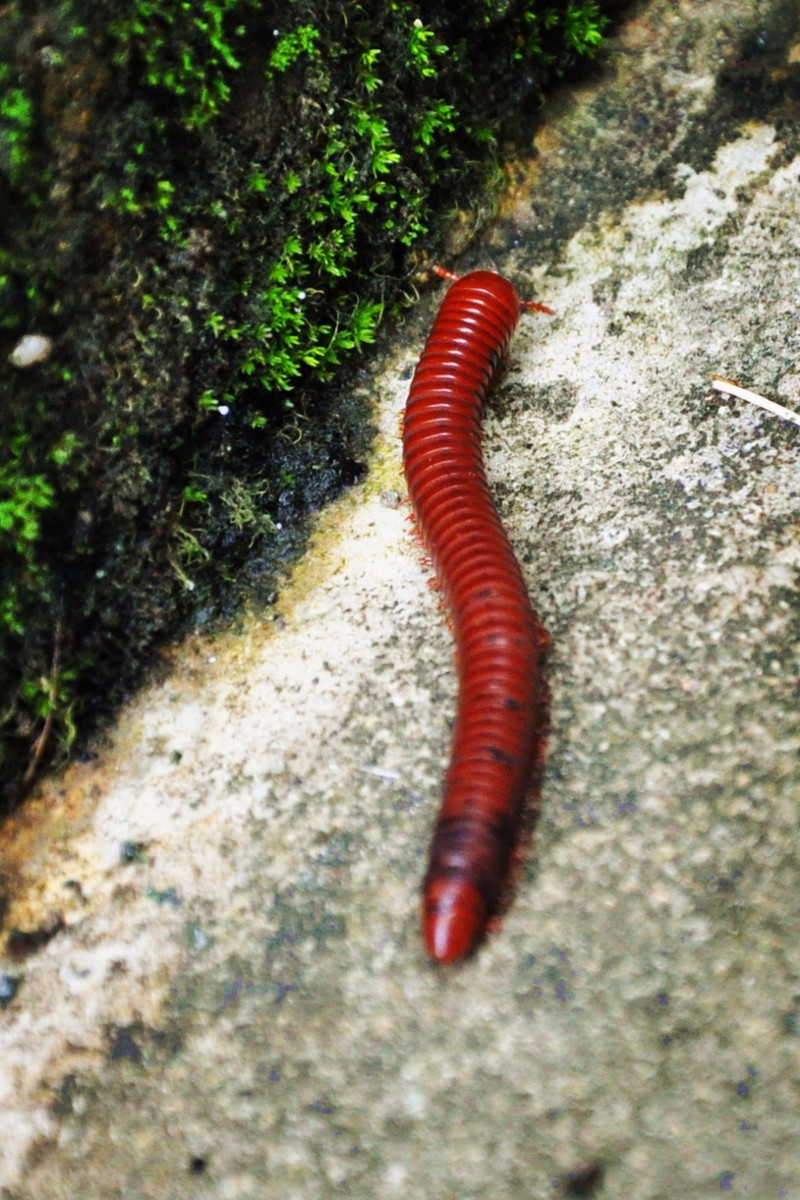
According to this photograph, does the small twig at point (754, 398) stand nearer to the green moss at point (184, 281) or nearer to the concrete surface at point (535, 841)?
the concrete surface at point (535, 841)

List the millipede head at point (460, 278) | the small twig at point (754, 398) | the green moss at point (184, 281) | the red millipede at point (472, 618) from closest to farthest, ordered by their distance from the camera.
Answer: the red millipede at point (472, 618)
the green moss at point (184, 281)
the small twig at point (754, 398)
the millipede head at point (460, 278)

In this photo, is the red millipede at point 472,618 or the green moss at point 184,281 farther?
the green moss at point 184,281

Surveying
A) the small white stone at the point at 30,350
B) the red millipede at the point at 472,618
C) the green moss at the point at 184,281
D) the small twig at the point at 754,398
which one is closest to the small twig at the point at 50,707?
the green moss at the point at 184,281

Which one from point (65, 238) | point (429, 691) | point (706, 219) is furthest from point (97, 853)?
point (706, 219)

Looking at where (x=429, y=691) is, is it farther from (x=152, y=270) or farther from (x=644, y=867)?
(x=152, y=270)

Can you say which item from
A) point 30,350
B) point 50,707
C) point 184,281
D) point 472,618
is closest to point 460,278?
point 184,281

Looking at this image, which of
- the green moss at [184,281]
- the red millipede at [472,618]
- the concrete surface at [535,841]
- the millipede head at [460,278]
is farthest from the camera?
the millipede head at [460,278]

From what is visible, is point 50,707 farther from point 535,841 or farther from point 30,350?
point 535,841
